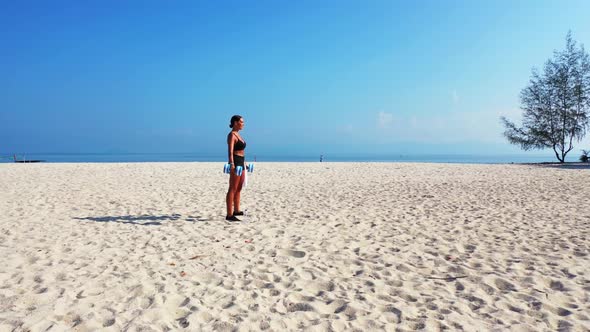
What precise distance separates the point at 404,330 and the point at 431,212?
529 centimetres

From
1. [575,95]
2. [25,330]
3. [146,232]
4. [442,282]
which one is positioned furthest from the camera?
[575,95]

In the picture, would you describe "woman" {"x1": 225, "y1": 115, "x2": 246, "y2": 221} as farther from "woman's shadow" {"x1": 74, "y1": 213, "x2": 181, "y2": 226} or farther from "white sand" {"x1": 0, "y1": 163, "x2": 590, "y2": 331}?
"woman's shadow" {"x1": 74, "y1": 213, "x2": 181, "y2": 226}

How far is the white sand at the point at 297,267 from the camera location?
308 cm

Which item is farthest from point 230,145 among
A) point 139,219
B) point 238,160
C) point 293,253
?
point 139,219

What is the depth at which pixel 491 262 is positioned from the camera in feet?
14.6

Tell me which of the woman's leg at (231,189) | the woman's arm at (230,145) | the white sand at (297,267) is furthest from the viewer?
the woman's leg at (231,189)

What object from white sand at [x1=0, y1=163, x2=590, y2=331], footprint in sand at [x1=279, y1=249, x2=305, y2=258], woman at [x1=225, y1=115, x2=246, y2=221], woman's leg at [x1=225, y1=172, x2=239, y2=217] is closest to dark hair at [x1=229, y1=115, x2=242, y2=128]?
woman at [x1=225, y1=115, x2=246, y2=221]

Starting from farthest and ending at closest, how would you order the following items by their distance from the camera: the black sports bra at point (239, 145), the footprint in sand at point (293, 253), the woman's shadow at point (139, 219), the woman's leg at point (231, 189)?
the woman's shadow at point (139, 219)
the woman's leg at point (231, 189)
the black sports bra at point (239, 145)
the footprint in sand at point (293, 253)

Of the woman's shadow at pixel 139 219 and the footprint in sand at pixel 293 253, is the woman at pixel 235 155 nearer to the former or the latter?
the woman's shadow at pixel 139 219

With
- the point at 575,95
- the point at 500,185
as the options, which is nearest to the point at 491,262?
the point at 500,185

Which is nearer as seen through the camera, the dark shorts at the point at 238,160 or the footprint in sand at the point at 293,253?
the footprint in sand at the point at 293,253

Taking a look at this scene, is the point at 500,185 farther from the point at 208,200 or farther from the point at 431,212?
the point at 208,200

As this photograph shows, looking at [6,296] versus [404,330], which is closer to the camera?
[404,330]

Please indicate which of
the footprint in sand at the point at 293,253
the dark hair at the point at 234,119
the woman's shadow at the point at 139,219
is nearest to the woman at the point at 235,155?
the dark hair at the point at 234,119
